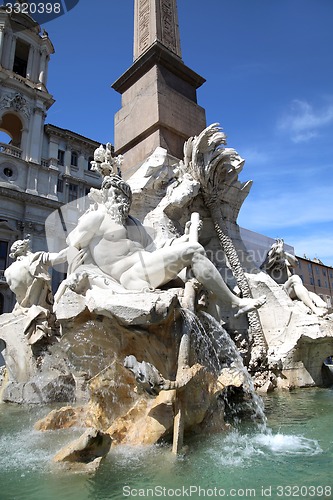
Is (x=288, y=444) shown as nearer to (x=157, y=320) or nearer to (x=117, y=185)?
(x=157, y=320)

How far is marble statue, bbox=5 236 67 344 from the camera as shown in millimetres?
5395

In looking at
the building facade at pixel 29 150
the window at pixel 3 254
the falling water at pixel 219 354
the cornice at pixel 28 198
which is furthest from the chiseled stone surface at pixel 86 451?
the cornice at pixel 28 198

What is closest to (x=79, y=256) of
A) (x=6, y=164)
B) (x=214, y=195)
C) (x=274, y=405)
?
(x=274, y=405)

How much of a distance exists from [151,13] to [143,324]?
28.7 ft

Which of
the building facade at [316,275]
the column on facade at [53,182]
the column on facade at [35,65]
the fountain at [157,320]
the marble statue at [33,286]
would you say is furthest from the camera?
the building facade at [316,275]

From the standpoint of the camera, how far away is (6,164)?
23188 millimetres

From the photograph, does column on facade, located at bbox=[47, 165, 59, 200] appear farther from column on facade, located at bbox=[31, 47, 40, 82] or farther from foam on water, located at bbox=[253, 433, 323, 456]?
foam on water, located at bbox=[253, 433, 323, 456]

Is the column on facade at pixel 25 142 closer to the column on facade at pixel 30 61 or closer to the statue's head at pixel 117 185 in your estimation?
the column on facade at pixel 30 61

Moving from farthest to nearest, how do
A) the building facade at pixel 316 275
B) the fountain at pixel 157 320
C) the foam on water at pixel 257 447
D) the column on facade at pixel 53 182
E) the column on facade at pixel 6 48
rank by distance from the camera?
1. the building facade at pixel 316 275
2. the column on facade at pixel 53 182
3. the column on facade at pixel 6 48
4. the fountain at pixel 157 320
5. the foam on water at pixel 257 447

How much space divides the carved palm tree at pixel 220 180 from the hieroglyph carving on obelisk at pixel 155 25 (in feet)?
10.8

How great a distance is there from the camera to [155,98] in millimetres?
7172

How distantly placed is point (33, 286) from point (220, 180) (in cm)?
397

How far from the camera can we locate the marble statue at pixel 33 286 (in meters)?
5.39

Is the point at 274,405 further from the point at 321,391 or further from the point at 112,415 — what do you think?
the point at 112,415
